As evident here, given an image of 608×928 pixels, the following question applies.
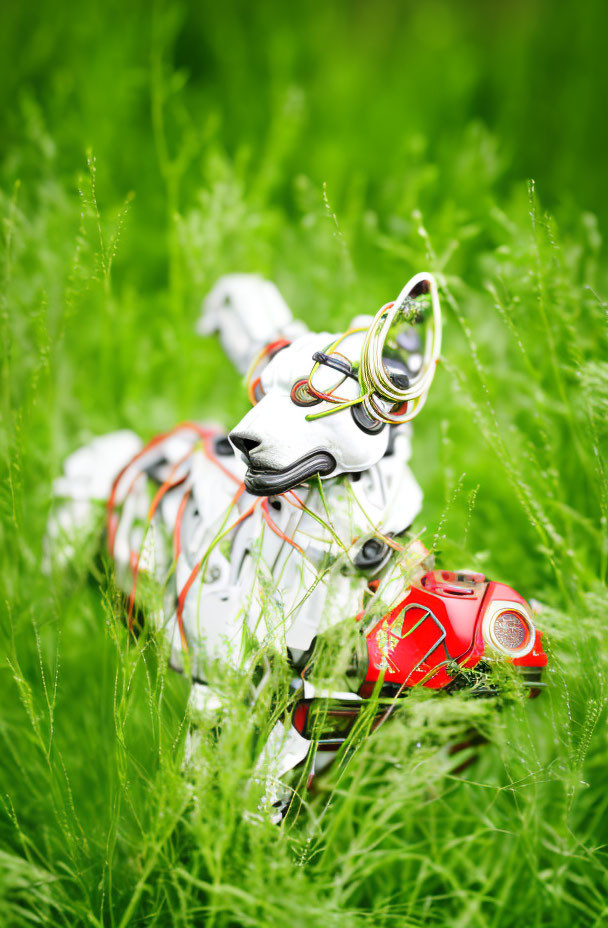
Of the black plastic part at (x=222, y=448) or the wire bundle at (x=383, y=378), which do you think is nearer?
the wire bundle at (x=383, y=378)

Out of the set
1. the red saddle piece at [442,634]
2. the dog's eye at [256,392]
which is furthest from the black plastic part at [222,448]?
the red saddle piece at [442,634]

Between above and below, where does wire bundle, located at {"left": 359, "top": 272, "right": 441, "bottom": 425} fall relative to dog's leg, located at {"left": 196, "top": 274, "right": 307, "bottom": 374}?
below

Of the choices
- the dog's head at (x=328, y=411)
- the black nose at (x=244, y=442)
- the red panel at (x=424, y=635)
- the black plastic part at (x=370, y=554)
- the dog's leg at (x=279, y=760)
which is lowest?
the dog's leg at (x=279, y=760)

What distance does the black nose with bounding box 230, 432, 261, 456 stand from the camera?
19.6 inches

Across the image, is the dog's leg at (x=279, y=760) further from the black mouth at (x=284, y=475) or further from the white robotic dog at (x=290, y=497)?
the black mouth at (x=284, y=475)

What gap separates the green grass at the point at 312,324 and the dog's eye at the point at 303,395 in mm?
139

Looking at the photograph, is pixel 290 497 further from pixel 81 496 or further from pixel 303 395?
pixel 81 496

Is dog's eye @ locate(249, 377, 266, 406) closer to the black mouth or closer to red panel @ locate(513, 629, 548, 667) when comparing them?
the black mouth

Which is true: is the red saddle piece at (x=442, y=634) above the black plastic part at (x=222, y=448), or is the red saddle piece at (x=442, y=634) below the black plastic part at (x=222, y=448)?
below

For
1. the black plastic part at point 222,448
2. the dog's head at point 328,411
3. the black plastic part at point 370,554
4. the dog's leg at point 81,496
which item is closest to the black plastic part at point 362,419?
the dog's head at point 328,411

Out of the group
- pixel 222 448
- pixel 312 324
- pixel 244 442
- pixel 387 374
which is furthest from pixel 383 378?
pixel 312 324

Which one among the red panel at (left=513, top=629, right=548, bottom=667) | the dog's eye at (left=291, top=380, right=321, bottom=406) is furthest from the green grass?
the dog's eye at (left=291, top=380, right=321, bottom=406)

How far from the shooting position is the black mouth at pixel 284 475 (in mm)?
490

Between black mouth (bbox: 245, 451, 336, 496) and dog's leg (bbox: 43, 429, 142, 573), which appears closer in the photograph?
black mouth (bbox: 245, 451, 336, 496)
